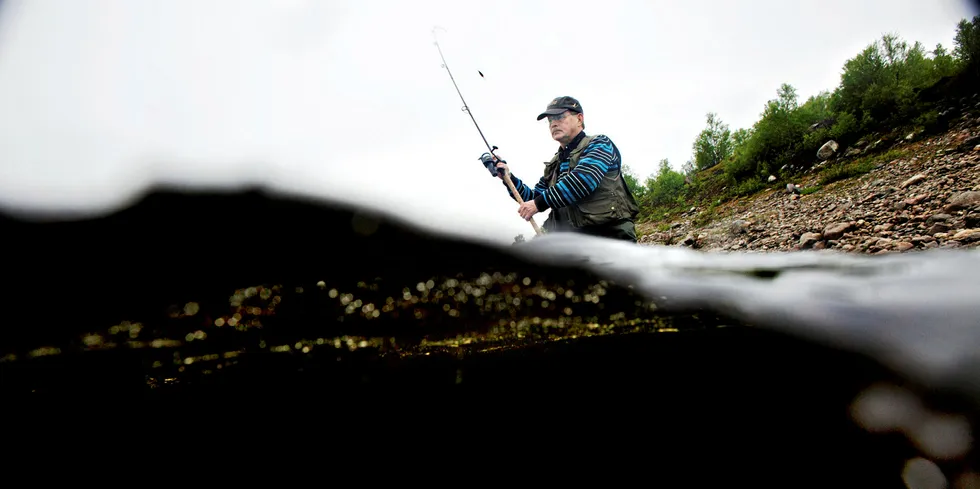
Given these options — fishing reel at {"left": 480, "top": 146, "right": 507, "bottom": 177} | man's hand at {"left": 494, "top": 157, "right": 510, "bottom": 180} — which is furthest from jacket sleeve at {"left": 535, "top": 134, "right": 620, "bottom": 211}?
fishing reel at {"left": 480, "top": 146, "right": 507, "bottom": 177}

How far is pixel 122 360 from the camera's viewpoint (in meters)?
0.84

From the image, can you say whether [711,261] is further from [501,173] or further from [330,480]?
[501,173]

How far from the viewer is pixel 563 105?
3.91 metres

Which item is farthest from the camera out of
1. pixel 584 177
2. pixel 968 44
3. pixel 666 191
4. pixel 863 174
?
pixel 666 191

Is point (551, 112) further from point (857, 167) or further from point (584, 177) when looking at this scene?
point (857, 167)

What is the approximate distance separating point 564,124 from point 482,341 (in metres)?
3.47

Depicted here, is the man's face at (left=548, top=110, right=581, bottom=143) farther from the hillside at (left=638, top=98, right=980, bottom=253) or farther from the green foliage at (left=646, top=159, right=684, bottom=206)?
the green foliage at (left=646, top=159, right=684, bottom=206)

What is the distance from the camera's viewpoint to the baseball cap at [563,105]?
12.8ft

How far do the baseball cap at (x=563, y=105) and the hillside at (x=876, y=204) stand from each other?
4.15m

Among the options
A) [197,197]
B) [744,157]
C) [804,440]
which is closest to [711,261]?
[804,440]

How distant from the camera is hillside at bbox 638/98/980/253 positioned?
483 centimetres

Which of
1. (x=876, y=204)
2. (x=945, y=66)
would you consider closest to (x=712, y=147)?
(x=945, y=66)

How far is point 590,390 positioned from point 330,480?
0.62m

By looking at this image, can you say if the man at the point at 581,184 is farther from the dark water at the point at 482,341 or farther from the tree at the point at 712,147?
the tree at the point at 712,147
